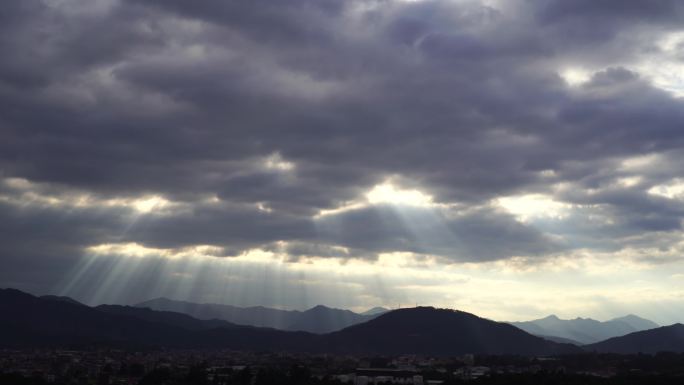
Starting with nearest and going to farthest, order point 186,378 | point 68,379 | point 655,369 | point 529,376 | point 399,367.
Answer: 1. point 529,376
2. point 186,378
3. point 68,379
4. point 655,369
5. point 399,367

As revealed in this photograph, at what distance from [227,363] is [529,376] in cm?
10159

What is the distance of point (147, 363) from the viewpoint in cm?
18688

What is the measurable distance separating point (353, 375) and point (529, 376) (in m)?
51.4

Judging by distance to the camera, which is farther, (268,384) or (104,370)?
(104,370)

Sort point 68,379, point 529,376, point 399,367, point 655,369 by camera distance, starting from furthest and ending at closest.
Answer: point 399,367, point 655,369, point 68,379, point 529,376

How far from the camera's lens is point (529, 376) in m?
118

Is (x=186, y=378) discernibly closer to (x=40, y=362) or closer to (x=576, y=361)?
(x=40, y=362)

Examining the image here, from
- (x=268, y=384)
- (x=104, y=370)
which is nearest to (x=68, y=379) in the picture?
(x=104, y=370)

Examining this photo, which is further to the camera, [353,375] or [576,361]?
[576,361]

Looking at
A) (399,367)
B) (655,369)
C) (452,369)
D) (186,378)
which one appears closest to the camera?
(186,378)

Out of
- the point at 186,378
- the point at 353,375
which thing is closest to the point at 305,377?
the point at 186,378

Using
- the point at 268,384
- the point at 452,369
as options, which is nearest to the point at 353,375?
the point at 452,369

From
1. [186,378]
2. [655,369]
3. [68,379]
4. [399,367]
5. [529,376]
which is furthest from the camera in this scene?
[399,367]

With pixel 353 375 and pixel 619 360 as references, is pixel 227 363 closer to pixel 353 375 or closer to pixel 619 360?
pixel 353 375
